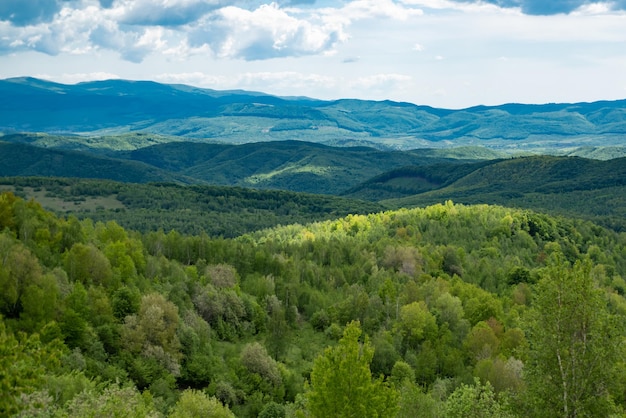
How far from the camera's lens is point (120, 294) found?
102 m

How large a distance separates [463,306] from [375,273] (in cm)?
3044

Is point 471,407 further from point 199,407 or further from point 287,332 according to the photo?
point 287,332

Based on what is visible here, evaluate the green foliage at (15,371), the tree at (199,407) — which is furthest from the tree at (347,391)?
the tree at (199,407)

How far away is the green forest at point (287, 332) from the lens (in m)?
40.7

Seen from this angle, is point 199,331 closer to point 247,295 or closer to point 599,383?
point 247,295

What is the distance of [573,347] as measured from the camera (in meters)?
40.2

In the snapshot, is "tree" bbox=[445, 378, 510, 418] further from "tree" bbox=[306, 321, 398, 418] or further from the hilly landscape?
"tree" bbox=[306, 321, 398, 418]

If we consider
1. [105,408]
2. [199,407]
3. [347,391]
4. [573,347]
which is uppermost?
[573,347]

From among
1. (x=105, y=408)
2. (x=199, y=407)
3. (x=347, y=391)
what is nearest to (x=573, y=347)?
(x=347, y=391)

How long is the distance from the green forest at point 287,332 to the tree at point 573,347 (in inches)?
3.5

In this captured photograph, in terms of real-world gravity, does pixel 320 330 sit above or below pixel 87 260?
below

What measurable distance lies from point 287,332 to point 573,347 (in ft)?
271

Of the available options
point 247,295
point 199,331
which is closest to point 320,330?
point 247,295

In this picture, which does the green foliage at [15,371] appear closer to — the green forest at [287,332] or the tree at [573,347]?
the green forest at [287,332]
